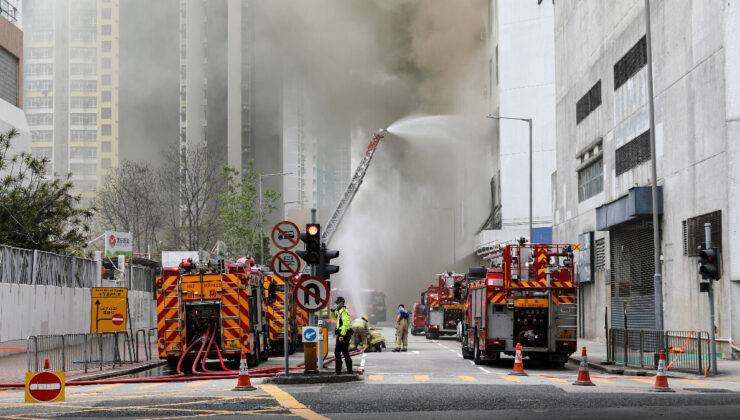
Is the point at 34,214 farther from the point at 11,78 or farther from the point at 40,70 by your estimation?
the point at 40,70

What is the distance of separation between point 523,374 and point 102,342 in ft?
39.3

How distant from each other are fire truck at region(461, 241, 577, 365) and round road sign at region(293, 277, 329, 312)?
7.20 meters

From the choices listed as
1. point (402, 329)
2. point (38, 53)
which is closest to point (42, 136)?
point (38, 53)

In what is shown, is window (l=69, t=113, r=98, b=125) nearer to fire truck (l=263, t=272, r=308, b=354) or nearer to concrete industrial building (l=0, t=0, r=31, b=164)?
concrete industrial building (l=0, t=0, r=31, b=164)

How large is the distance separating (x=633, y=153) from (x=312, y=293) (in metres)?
22.3

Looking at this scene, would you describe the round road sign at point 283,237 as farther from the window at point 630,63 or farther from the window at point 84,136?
the window at point 84,136

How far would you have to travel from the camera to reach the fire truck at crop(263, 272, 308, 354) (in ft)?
93.5

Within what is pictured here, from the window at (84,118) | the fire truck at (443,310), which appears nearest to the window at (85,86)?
the window at (84,118)

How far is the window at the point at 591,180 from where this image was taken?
4422 cm

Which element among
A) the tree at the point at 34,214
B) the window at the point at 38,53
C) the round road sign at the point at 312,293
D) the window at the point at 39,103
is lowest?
the round road sign at the point at 312,293

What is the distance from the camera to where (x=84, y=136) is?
13312 centimetres

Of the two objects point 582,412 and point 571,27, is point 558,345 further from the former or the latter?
point 571,27

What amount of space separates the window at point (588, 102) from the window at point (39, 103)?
3929 inches

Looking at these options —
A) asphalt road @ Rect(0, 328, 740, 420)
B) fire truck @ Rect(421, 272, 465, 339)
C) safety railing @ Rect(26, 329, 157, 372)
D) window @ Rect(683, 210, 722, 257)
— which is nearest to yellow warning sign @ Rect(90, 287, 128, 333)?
safety railing @ Rect(26, 329, 157, 372)
